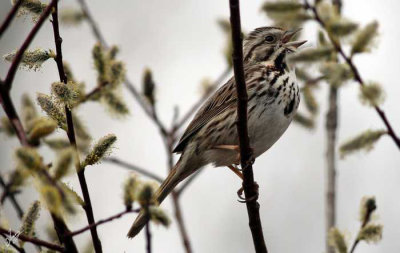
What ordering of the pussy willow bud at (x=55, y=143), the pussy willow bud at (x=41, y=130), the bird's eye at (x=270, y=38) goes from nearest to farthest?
the pussy willow bud at (x=41, y=130), the pussy willow bud at (x=55, y=143), the bird's eye at (x=270, y=38)

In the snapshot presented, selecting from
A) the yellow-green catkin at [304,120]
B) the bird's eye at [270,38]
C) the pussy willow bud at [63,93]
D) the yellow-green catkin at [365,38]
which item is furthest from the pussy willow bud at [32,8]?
the bird's eye at [270,38]

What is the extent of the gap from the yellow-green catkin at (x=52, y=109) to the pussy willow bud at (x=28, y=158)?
2.21ft

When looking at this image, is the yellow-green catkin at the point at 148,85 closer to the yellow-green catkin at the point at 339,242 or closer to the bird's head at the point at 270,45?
the yellow-green catkin at the point at 339,242

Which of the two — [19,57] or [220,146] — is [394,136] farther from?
[220,146]

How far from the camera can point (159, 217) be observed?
2006mm

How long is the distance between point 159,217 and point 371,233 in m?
1.07

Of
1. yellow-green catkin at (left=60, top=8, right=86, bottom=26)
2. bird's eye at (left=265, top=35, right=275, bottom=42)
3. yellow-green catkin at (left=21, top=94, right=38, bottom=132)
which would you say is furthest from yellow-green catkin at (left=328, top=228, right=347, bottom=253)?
bird's eye at (left=265, top=35, right=275, bottom=42)

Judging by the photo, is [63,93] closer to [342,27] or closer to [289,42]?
[342,27]

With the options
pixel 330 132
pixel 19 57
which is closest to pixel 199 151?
pixel 330 132

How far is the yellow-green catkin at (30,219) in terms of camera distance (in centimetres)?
234

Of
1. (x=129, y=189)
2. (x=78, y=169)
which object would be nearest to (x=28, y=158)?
(x=129, y=189)

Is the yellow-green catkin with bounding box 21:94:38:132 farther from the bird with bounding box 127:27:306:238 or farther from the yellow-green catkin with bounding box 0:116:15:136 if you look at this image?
the bird with bounding box 127:27:306:238

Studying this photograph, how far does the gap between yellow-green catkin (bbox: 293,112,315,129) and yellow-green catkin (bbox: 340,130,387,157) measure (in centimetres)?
188

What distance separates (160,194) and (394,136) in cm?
257
